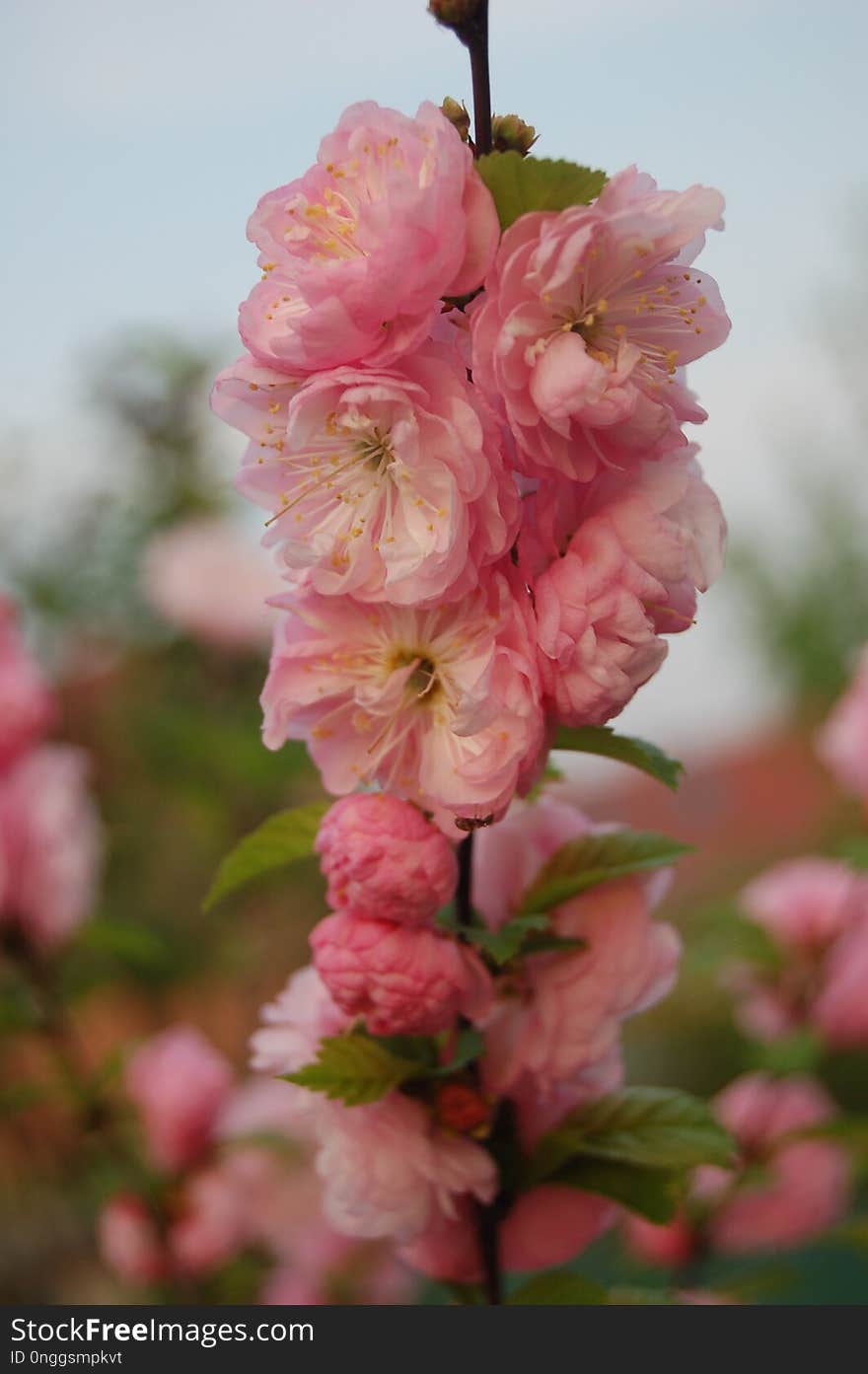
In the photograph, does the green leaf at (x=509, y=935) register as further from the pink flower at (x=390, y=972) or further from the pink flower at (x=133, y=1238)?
the pink flower at (x=133, y=1238)

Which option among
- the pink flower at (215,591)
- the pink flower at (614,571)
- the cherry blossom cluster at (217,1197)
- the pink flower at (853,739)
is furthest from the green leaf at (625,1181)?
the pink flower at (215,591)

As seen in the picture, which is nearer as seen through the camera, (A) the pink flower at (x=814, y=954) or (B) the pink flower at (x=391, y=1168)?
(B) the pink flower at (x=391, y=1168)

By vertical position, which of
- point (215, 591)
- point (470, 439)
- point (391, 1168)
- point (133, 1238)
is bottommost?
point (133, 1238)

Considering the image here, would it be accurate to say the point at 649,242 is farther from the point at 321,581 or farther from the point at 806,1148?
the point at 806,1148

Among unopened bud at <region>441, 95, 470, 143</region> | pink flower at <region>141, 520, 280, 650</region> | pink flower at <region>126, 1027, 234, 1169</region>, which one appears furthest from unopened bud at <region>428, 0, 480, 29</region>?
pink flower at <region>141, 520, 280, 650</region>

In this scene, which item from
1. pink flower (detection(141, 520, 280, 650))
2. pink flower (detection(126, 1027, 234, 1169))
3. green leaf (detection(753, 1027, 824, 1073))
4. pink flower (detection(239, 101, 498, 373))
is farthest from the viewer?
pink flower (detection(141, 520, 280, 650))

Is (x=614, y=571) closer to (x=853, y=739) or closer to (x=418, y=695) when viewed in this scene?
(x=418, y=695)

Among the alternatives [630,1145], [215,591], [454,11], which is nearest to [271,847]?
[630,1145]

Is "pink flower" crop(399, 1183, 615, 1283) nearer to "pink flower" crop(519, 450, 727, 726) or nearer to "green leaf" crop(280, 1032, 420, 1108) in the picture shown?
"green leaf" crop(280, 1032, 420, 1108)
